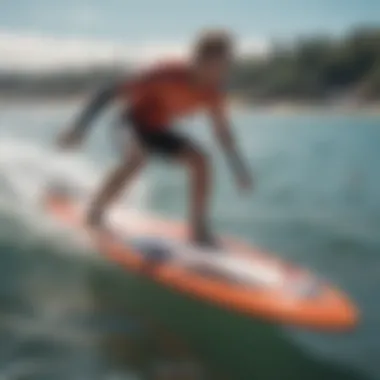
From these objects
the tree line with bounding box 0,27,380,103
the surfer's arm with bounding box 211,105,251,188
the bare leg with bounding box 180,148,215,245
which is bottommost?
the bare leg with bounding box 180,148,215,245

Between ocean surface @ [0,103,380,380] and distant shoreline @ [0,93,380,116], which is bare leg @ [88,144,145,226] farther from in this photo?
distant shoreline @ [0,93,380,116]

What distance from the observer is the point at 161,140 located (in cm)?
158

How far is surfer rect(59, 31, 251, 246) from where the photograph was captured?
1.56 m

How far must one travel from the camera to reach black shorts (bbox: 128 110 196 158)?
157 centimetres

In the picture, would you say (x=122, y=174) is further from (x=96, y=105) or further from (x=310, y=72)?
(x=310, y=72)

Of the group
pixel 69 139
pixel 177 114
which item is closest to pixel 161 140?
pixel 177 114

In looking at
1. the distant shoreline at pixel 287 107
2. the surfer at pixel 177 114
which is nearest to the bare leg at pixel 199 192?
the surfer at pixel 177 114

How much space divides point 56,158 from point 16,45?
0.22 m

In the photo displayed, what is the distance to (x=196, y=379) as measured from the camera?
1562 mm

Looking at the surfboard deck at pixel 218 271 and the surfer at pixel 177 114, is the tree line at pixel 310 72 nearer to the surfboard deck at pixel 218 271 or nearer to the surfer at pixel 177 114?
the surfer at pixel 177 114

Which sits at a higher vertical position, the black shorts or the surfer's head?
the surfer's head

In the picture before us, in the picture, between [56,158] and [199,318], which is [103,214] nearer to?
[56,158]

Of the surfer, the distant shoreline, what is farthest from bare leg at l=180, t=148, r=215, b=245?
the distant shoreline

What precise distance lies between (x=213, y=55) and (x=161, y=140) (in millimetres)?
174
